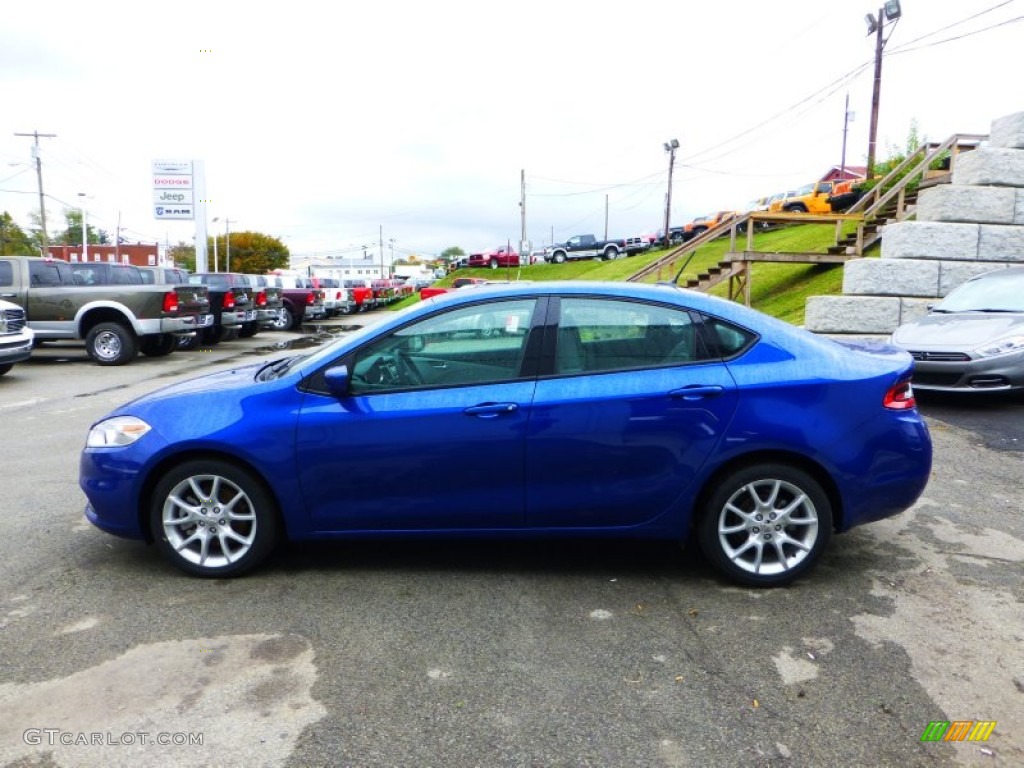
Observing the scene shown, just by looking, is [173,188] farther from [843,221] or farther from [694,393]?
[694,393]

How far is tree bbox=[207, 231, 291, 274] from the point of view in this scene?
322 ft

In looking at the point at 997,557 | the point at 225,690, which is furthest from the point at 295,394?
the point at 997,557

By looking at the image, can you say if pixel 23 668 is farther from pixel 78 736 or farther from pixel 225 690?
pixel 225 690

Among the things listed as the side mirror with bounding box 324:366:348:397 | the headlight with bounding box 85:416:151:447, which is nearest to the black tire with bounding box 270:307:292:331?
the headlight with bounding box 85:416:151:447

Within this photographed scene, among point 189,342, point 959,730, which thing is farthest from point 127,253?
point 959,730

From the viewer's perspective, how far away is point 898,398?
4.09 meters

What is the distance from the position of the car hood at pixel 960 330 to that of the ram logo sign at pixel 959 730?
21.6 feet

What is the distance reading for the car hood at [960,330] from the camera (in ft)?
28.0

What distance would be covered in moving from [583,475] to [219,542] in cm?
191

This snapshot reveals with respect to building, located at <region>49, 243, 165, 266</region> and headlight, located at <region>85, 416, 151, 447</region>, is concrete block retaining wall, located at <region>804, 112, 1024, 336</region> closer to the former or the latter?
headlight, located at <region>85, 416, 151, 447</region>

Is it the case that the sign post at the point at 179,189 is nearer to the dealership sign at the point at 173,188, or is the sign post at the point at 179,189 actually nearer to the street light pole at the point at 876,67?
the dealership sign at the point at 173,188

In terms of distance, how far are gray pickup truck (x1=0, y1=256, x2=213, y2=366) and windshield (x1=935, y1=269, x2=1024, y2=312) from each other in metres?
13.0

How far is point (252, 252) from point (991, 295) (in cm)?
9771

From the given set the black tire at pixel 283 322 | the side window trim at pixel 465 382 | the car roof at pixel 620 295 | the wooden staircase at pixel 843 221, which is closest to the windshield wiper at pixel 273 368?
the side window trim at pixel 465 382
